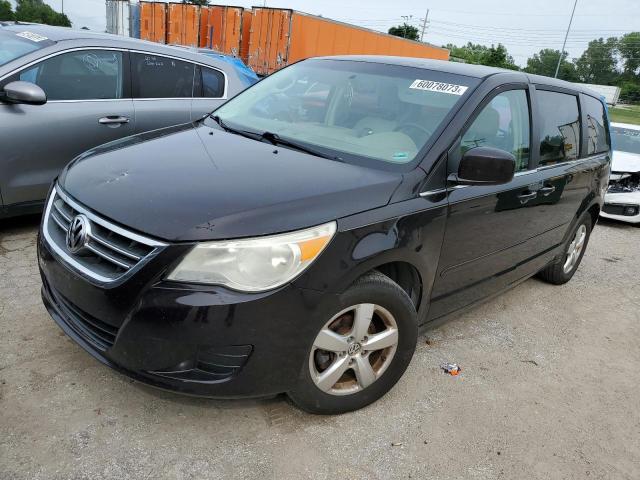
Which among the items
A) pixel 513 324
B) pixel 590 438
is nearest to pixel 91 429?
pixel 590 438

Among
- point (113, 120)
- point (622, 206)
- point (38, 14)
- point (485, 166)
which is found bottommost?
point (38, 14)

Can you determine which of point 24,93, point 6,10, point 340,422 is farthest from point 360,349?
point 6,10

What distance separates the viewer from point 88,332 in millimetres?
2299

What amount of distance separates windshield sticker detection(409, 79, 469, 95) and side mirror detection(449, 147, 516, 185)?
17.9 inches

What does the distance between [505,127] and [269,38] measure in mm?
15619

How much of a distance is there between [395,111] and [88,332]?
6.34 ft

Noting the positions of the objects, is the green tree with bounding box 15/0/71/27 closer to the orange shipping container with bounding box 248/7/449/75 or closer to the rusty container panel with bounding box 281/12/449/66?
the rusty container panel with bounding box 281/12/449/66

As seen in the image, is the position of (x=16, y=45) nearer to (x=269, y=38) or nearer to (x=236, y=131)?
(x=236, y=131)

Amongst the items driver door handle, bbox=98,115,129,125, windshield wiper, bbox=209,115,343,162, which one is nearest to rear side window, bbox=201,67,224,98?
driver door handle, bbox=98,115,129,125

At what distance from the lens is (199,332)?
6.75ft

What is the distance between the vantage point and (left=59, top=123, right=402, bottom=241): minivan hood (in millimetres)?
2117

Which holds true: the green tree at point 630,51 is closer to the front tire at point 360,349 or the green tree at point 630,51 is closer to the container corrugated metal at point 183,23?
the container corrugated metal at point 183,23

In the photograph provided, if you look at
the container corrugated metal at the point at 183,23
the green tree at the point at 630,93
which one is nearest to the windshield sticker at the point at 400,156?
the container corrugated metal at the point at 183,23

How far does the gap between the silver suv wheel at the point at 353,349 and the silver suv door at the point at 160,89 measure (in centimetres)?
312
